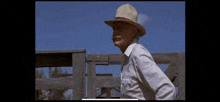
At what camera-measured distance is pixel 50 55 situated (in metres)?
4.03

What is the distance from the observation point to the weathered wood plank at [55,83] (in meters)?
3.89

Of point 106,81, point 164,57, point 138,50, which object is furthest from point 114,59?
point 138,50

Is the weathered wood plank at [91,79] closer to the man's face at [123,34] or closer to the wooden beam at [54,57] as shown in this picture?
the wooden beam at [54,57]

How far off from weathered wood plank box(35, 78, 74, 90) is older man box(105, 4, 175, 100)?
183 centimetres

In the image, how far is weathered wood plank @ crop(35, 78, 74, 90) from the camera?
3.89 m

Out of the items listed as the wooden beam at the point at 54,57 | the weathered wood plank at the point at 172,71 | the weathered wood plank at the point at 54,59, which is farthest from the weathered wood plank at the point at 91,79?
the weathered wood plank at the point at 172,71

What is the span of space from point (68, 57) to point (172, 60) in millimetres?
1833

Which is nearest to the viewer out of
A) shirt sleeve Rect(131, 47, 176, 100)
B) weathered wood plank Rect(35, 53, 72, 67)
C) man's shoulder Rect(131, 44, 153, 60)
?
shirt sleeve Rect(131, 47, 176, 100)

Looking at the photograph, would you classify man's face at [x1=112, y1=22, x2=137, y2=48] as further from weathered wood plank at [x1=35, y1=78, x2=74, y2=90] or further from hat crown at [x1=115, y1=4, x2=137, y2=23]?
weathered wood plank at [x1=35, y1=78, x2=74, y2=90]

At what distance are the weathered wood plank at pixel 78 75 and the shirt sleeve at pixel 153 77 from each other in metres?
Answer: 1.94

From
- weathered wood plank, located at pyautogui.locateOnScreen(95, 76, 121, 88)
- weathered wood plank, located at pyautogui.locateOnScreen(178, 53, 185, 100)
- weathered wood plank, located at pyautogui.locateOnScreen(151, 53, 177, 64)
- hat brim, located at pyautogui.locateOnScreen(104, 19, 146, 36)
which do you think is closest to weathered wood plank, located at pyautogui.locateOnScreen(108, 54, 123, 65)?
weathered wood plank, located at pyautogui.locateOnScreen(95, 76, 121, 88)

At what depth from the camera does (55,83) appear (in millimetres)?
3934
